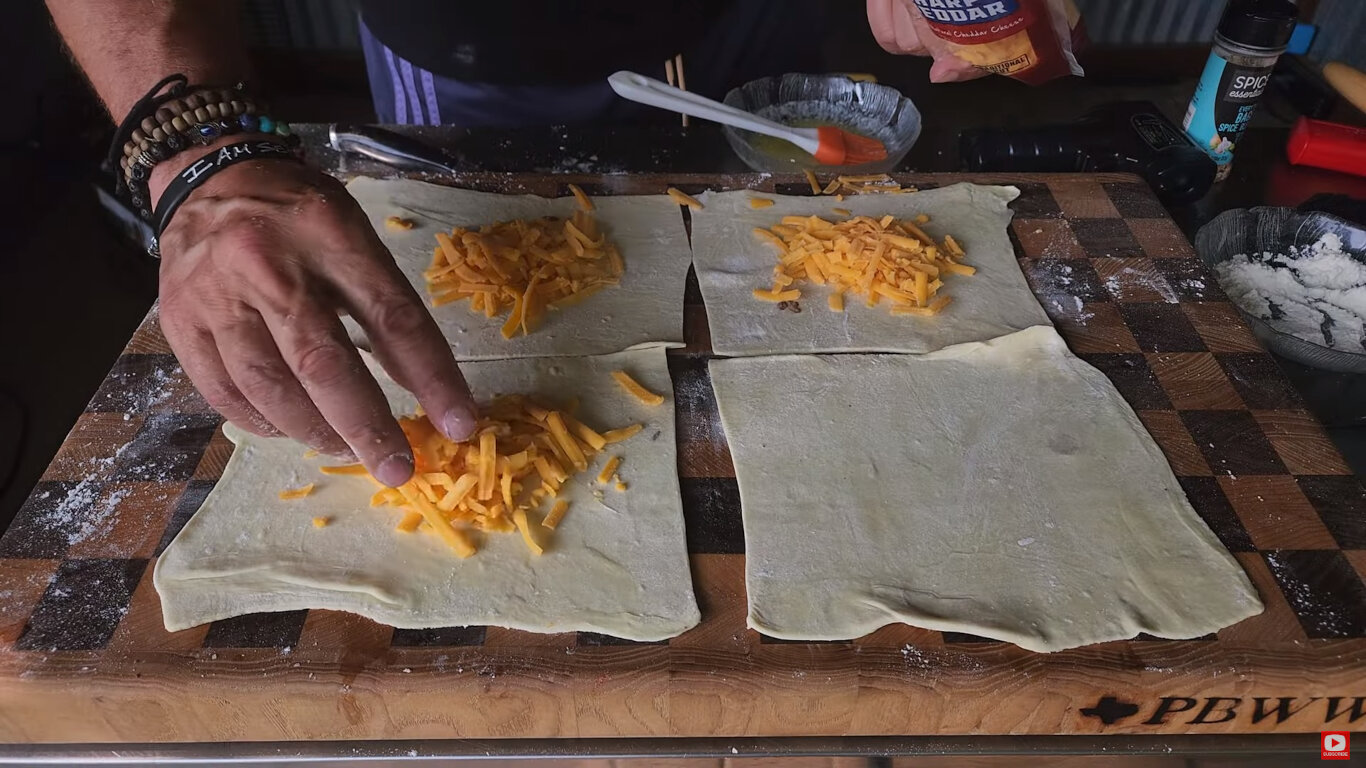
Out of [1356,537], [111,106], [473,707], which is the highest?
[111,106]

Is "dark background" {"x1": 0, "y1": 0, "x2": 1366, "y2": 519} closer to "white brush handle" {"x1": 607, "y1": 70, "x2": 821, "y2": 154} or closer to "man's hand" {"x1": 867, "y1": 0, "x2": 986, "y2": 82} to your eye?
"white brush handle" {"x1": 607, "y1": 70, "x2": 821, "y2": 154}

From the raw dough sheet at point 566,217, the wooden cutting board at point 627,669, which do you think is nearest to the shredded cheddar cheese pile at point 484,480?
the wooden cutting board at point 627,669

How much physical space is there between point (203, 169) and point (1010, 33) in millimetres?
1456

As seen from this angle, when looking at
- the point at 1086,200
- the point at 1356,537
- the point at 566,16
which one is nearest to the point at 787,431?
the point at 1356,537

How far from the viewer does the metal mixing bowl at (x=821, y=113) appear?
2.30m

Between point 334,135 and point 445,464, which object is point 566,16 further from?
point 445,464

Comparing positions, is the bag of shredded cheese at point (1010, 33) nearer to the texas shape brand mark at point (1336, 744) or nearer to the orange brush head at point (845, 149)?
the orange brush head at point (845, 149)

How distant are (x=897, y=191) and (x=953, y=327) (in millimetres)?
530

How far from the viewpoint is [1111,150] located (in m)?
2.27

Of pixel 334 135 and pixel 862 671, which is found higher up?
pixel 334 135

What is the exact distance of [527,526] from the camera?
1365mm

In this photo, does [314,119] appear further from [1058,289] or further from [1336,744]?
[1336,744]

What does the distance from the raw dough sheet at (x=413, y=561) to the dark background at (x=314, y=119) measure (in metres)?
1.15

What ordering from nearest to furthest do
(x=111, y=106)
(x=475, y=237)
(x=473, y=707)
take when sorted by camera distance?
(x=473, y=707), (x=111, y=106), (x=475, y=237)
